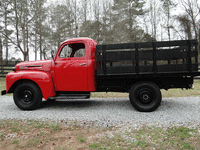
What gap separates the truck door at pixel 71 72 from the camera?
15.1ft

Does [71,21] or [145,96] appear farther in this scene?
[71,21]

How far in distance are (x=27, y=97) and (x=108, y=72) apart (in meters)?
2.82

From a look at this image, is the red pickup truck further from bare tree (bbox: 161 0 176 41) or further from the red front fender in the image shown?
bare tree (bbox: 161 0 176 41)

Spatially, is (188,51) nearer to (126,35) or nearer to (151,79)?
(151,79)

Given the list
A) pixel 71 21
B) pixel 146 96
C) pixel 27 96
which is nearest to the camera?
pixel 146 96

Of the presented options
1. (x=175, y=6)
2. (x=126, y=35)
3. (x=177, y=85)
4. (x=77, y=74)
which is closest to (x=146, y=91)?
(x=177, y=85)

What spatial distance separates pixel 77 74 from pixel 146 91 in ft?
7.29

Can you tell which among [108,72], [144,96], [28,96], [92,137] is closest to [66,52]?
[108,72]

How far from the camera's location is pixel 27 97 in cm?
472

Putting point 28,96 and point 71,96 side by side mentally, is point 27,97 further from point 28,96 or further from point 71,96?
point 71,96

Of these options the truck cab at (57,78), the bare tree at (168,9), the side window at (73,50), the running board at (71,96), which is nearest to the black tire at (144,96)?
the truck cab at (57,78)

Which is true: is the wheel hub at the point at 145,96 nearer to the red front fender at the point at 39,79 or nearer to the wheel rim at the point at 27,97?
the red front fender at the point at 39,79

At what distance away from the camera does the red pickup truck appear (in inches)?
162

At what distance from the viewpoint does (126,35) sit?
16.2 metres
